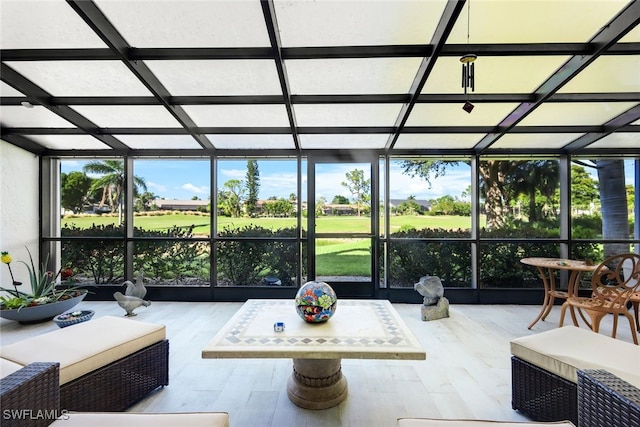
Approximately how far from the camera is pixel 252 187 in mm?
4664

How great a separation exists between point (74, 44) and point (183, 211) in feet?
8.67

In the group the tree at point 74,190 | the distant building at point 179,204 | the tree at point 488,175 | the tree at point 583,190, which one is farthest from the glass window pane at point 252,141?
the tree at point 583,190

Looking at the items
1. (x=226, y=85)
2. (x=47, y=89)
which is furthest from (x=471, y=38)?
(x=47, y=89)

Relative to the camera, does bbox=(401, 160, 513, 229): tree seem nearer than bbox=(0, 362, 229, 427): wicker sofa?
No

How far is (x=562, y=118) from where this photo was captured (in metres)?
3.53

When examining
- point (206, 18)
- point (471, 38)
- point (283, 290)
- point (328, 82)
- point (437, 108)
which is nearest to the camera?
point (206, 18)

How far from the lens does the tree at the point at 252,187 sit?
183 inches

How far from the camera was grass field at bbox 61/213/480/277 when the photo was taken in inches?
178

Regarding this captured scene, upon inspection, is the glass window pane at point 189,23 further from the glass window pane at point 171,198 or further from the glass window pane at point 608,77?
the glass window pane at point 608,77

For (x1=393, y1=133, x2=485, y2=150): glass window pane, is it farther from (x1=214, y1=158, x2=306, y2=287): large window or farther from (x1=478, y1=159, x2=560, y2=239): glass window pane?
(x1=214, y1=158, x2=306, y2=287): large window

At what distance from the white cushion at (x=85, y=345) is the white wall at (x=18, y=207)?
10.4 feet

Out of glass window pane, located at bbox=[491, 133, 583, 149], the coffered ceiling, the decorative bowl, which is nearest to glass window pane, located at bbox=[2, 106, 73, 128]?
the coffered ceiling

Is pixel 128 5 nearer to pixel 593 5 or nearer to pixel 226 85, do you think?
pixel 226 85

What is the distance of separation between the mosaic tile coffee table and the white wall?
4.15 m
